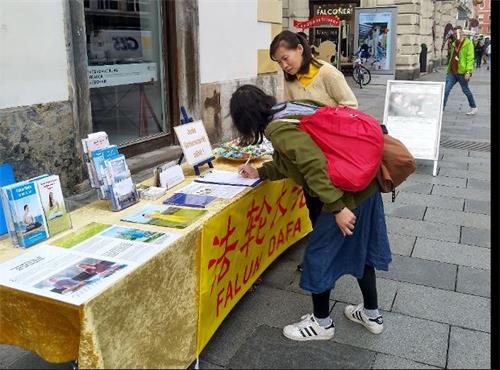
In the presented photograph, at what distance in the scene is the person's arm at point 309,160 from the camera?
2.24 m

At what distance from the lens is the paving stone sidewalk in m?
2.53

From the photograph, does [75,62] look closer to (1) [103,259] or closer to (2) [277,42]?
(2) [277,42]

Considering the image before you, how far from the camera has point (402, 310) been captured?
3.04 m

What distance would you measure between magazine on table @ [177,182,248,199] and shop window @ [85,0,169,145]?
2604mm

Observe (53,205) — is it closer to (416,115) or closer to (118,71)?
(118,71)

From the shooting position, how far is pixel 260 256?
3.24m

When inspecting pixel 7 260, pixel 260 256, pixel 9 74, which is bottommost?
pixel 260 256

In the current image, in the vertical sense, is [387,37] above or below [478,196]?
above

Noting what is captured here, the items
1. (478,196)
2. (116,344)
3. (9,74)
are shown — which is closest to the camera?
(116,344)

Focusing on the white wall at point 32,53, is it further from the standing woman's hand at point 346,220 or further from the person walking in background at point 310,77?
the standing woman's hand at point 346,220

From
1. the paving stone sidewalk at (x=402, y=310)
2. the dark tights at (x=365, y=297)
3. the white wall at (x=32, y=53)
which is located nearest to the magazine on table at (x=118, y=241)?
the paving stone sidewalk at (x=402, y=310)

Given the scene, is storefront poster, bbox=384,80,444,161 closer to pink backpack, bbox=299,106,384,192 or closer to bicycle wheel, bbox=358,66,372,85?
pink backpack, bbox=299,106,384,192

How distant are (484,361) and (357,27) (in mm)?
16308
